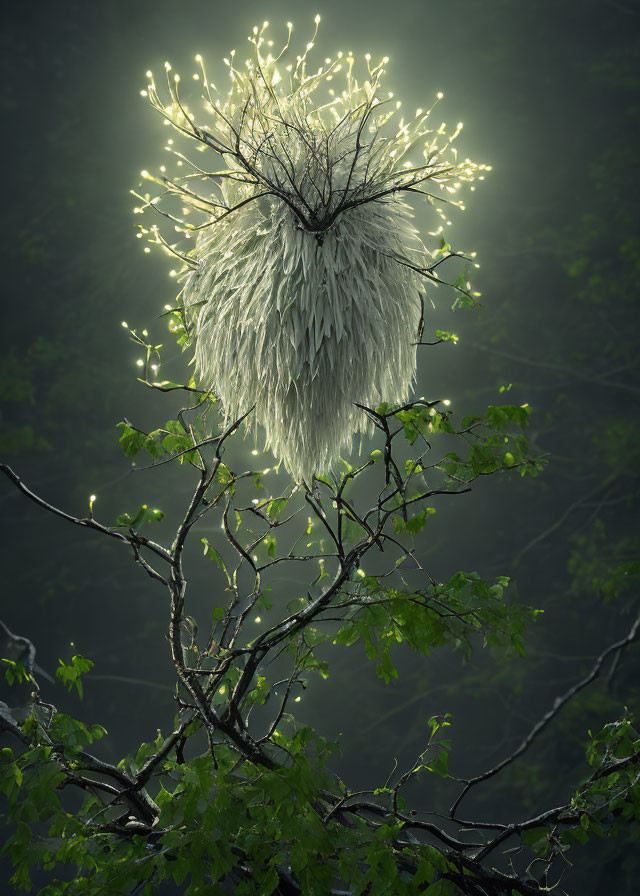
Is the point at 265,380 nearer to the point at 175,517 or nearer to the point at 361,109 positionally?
the point at 361,109

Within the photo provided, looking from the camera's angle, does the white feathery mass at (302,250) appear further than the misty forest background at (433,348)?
No

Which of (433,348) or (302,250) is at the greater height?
(433,348)

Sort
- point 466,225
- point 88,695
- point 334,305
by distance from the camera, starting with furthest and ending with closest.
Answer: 1. point 466,225
2. point 88,695
3. point 334,305

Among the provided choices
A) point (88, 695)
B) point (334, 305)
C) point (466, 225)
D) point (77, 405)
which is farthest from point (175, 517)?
point (334, 305)

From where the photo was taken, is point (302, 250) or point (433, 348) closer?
point (302, 250)

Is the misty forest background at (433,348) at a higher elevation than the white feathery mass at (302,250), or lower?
higher
